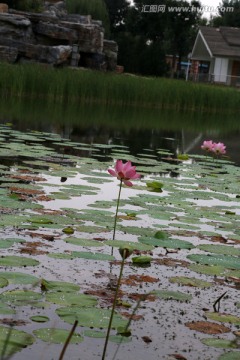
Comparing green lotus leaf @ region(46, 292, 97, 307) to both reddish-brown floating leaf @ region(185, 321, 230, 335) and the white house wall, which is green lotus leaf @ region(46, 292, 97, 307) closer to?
reddish-brown floating leaf @ region(185, 321, 230, 335)

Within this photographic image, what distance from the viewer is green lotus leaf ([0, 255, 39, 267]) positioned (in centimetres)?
300

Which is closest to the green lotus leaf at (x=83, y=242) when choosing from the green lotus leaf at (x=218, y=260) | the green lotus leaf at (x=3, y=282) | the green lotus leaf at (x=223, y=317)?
the green lotus leaf at (x=218, y=260)

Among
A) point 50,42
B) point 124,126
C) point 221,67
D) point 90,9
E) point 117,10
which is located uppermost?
point 117,10

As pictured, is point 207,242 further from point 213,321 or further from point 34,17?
point 34,17

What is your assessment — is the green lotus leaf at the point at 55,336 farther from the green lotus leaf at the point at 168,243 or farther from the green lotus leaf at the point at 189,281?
the green lotus leaf at the point at 168,243

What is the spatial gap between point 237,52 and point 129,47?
8694mm

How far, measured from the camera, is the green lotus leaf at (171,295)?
2.85 meters

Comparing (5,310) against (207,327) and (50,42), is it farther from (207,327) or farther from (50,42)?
(50,42)

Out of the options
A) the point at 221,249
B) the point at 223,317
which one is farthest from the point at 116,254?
the point at 223,317

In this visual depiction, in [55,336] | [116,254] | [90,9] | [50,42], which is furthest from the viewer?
[90,9]

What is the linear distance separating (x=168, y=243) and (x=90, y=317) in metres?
1.33

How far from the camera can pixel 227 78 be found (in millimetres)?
39688

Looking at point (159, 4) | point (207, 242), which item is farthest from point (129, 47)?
point (207, 242)

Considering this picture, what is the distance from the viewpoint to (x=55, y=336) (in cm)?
224
